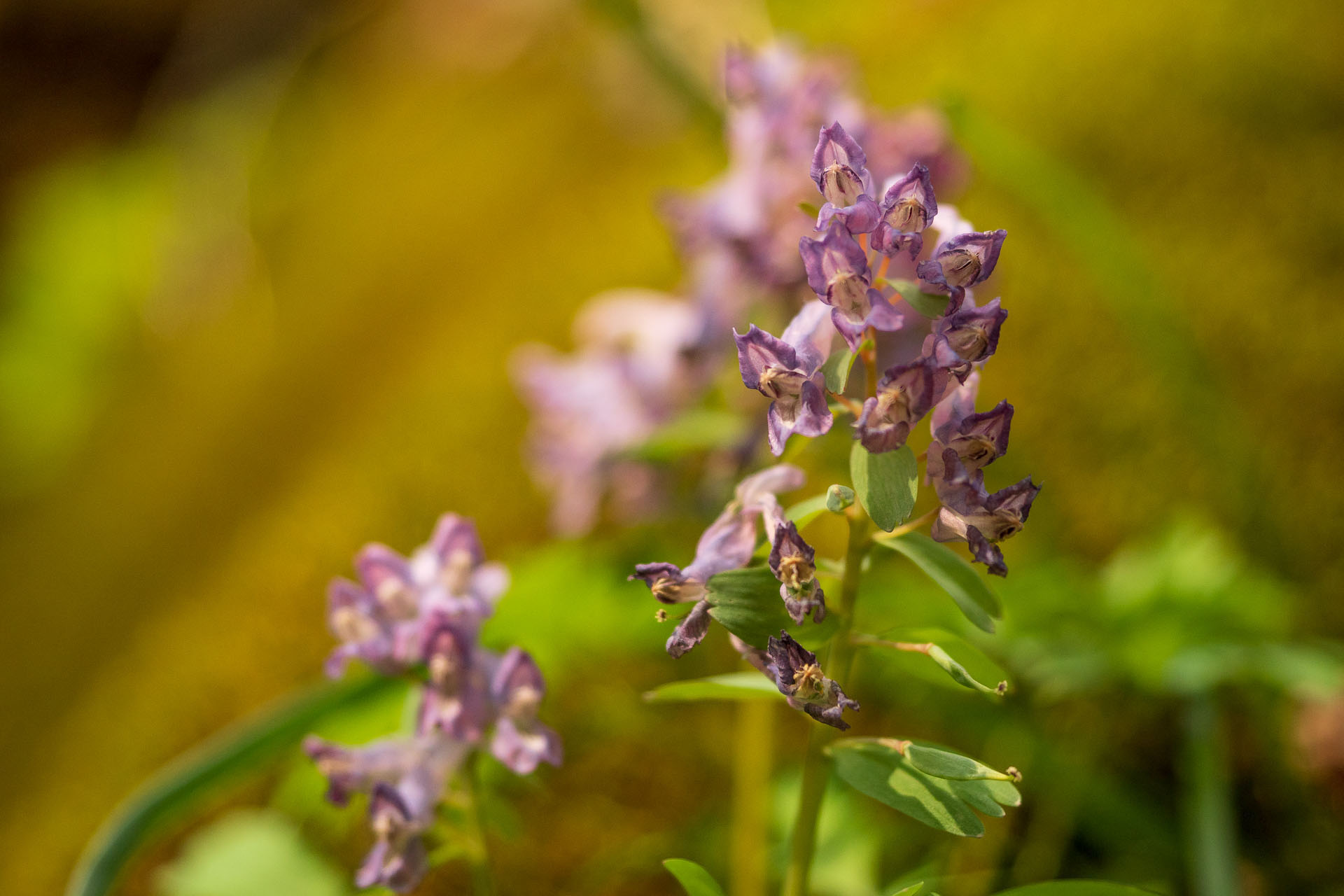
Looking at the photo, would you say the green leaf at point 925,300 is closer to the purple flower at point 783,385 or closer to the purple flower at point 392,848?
the purple flower at point 783,385

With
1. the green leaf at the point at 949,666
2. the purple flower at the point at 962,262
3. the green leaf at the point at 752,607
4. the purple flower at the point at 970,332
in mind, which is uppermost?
the purple flower at the point at 962,262

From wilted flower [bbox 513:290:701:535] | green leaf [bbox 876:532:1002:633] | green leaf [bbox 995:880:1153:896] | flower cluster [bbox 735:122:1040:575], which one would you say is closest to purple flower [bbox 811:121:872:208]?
flower cluster [bbox 735:122:1040:575]

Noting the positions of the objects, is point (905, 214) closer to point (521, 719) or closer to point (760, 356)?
point (760, 356)

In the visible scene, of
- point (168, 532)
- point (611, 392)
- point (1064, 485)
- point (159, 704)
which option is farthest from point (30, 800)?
point (1064, 485)

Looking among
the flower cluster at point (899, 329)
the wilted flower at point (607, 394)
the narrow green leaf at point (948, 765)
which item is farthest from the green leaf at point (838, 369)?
the wilted flower at point (607, 394)

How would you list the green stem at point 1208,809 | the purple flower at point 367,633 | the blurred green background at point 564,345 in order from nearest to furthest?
the purple flower at point 367,633, the green stem at point 1208,809, the blurred green background at point 564,345

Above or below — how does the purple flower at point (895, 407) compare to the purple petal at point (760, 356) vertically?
below

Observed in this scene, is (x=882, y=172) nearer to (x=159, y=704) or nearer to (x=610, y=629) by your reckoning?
(x=610, y=629)

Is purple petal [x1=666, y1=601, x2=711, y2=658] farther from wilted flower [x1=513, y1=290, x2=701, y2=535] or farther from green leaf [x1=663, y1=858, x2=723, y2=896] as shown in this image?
wilted flower [x1=513, y1=290, x2=701, y2=535]
